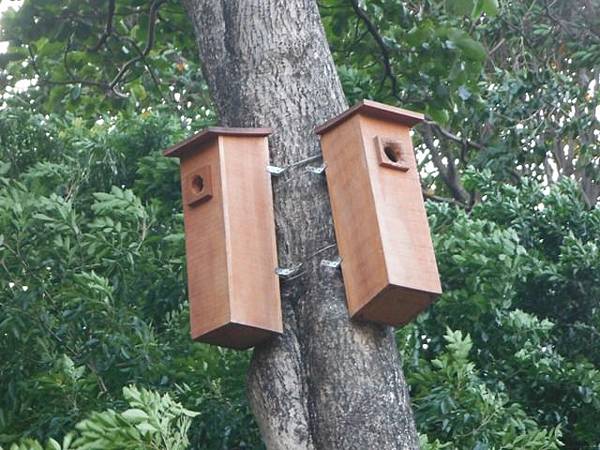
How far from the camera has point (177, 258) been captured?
5.04m

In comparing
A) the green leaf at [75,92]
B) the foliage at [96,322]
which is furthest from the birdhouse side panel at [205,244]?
the green leaf at [75,92]

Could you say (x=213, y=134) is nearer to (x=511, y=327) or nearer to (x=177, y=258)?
(x=177, y=258)

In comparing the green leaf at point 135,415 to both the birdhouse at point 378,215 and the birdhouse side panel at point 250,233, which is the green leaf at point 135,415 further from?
the birdhouse at point 378,215

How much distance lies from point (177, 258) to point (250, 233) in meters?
1.77

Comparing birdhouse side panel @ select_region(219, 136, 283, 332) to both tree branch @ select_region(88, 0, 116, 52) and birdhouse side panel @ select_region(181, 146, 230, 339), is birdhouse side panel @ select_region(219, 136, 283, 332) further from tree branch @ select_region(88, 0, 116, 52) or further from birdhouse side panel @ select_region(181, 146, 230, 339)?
tree branch @ select_region(88, 0, 116, 52)

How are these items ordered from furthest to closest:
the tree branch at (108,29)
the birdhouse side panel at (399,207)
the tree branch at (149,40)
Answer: the tree branch at (149,40)
the tree branch at (108,29)
the birdhouse side panel at (399,207)

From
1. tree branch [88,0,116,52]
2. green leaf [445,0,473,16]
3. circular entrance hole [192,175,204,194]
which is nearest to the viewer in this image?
circular entrance hole [192,175,204,194]

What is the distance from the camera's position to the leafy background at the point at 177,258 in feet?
14.6

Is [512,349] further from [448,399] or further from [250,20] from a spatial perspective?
[250,20]

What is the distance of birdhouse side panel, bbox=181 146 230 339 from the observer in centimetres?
322

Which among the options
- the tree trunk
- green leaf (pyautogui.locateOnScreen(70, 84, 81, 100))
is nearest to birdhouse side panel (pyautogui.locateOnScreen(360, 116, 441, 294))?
the tree trunk

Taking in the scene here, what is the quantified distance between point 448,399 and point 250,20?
1.43 m

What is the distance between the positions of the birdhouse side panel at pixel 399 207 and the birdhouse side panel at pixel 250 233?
0.87ft

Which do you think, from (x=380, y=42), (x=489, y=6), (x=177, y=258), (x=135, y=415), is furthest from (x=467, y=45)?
(x=135, y=415)
